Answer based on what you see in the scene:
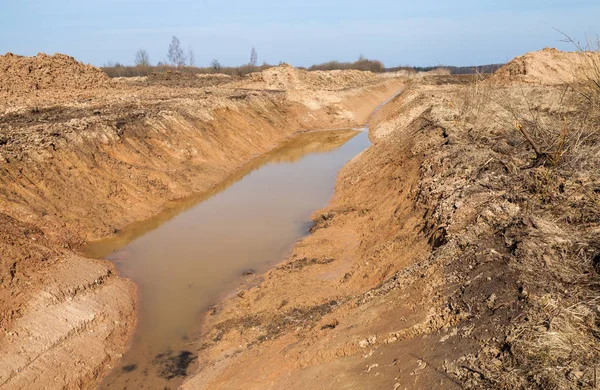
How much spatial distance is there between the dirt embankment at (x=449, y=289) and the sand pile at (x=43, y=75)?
2467cm

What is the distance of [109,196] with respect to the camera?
46.4 ft

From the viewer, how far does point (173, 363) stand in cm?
744

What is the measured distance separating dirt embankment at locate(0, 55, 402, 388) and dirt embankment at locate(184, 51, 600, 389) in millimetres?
2298

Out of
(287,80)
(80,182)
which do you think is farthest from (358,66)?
(80,182)

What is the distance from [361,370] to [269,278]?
5.10 meters

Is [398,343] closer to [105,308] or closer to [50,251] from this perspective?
[105,308]

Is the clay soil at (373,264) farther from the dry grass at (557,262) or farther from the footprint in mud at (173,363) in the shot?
the footprint in mud at (173,363)

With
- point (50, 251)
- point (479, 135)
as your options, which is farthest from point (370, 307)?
point (479, 135)

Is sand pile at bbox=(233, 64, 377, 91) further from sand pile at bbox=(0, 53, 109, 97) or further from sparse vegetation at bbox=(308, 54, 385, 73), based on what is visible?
sparse vegetation at bbox=(308, 54, 385, 73)

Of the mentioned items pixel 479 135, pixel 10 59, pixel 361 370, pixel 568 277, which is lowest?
pixel 361 370

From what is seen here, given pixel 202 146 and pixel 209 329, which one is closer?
pixel 209 329

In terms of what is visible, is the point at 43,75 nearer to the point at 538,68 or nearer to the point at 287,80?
the point at 287,80

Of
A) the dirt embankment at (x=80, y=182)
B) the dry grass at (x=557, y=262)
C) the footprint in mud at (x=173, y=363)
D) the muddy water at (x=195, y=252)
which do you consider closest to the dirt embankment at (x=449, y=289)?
the dry grass at (x=557, y=262)

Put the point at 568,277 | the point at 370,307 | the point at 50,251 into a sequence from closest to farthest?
the point at 568,277
the point at 370,307
the point at 50,251
